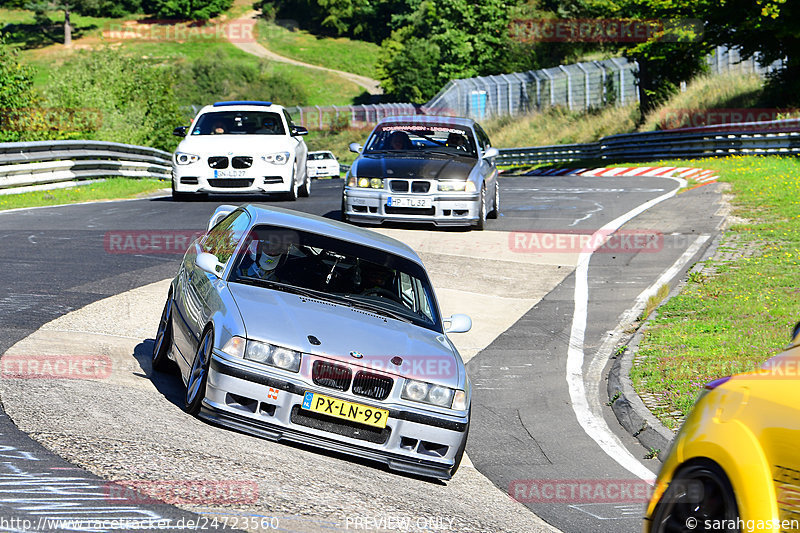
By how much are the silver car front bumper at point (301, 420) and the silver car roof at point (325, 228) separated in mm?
1779

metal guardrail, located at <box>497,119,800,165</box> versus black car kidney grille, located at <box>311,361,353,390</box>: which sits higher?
black car kidney grille, located at <box>311,361,353,390</box>

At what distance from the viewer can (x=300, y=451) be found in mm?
6668

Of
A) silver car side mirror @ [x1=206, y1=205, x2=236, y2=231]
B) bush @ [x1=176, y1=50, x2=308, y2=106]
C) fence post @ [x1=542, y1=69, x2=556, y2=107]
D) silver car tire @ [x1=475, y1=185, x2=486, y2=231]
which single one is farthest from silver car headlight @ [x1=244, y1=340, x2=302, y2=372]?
bush @ [x1=176, y1=50, x2=308, y2=106]

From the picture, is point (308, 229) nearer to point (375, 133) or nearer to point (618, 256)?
point (618, 256)

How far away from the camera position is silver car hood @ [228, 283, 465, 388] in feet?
21.6

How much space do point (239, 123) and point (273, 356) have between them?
14317 mm

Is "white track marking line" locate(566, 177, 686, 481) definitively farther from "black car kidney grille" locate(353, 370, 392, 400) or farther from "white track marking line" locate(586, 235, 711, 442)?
"black car kidney grille" locate(353, 370, 392, 400)

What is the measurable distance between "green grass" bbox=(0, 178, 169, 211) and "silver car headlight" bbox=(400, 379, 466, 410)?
15.5 m

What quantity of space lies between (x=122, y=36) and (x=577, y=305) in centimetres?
10882

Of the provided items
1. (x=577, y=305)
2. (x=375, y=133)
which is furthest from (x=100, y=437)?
(x=375, y=133)

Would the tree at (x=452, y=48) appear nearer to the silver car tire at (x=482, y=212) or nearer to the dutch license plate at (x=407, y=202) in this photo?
the silver car tire at (x=482, y=212)

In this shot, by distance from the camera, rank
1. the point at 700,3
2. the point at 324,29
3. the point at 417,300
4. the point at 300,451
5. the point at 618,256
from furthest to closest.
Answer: the point at 324,29 → the point at 700,3 → the point at 618,256 → the point at 417,300 → the point at 300,451

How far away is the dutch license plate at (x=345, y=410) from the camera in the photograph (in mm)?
6461

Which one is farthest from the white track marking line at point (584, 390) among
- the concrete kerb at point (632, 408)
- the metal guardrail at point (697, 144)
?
the metal guardrail at point (697, 144)
